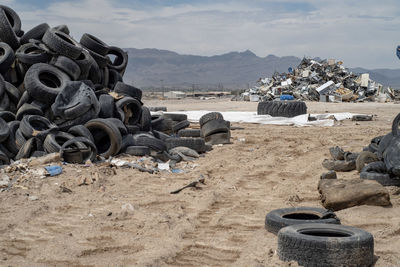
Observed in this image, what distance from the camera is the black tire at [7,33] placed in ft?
35.6

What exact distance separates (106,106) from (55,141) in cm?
179

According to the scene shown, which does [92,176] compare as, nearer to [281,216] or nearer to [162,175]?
[162,175]

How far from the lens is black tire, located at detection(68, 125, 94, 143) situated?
870 cm

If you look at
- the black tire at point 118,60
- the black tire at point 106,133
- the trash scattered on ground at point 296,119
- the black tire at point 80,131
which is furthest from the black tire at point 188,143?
the trash scattered on ground at point 296,119

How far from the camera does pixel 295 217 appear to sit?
5.25 meters

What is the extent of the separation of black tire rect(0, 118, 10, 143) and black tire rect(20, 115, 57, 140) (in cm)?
27

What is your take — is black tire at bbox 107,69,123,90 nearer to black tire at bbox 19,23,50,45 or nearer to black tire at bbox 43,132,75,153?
black tire at bbox 19,23,50,45

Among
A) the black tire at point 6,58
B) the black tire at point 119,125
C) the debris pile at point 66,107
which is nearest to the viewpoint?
the debris pile at point 66,107

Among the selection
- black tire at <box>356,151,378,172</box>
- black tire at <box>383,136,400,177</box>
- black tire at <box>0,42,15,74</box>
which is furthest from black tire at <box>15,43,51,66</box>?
black tire at <box>383,136,400,177</box>

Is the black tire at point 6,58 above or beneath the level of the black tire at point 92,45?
beneath

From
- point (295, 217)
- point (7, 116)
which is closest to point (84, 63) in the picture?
point (7, 116)

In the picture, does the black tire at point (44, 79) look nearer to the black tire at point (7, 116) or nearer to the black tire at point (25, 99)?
the black tire at point (25, 99)

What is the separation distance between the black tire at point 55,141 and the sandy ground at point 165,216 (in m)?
0.68

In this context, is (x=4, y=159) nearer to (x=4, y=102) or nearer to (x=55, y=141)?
(x=55, y=141)
